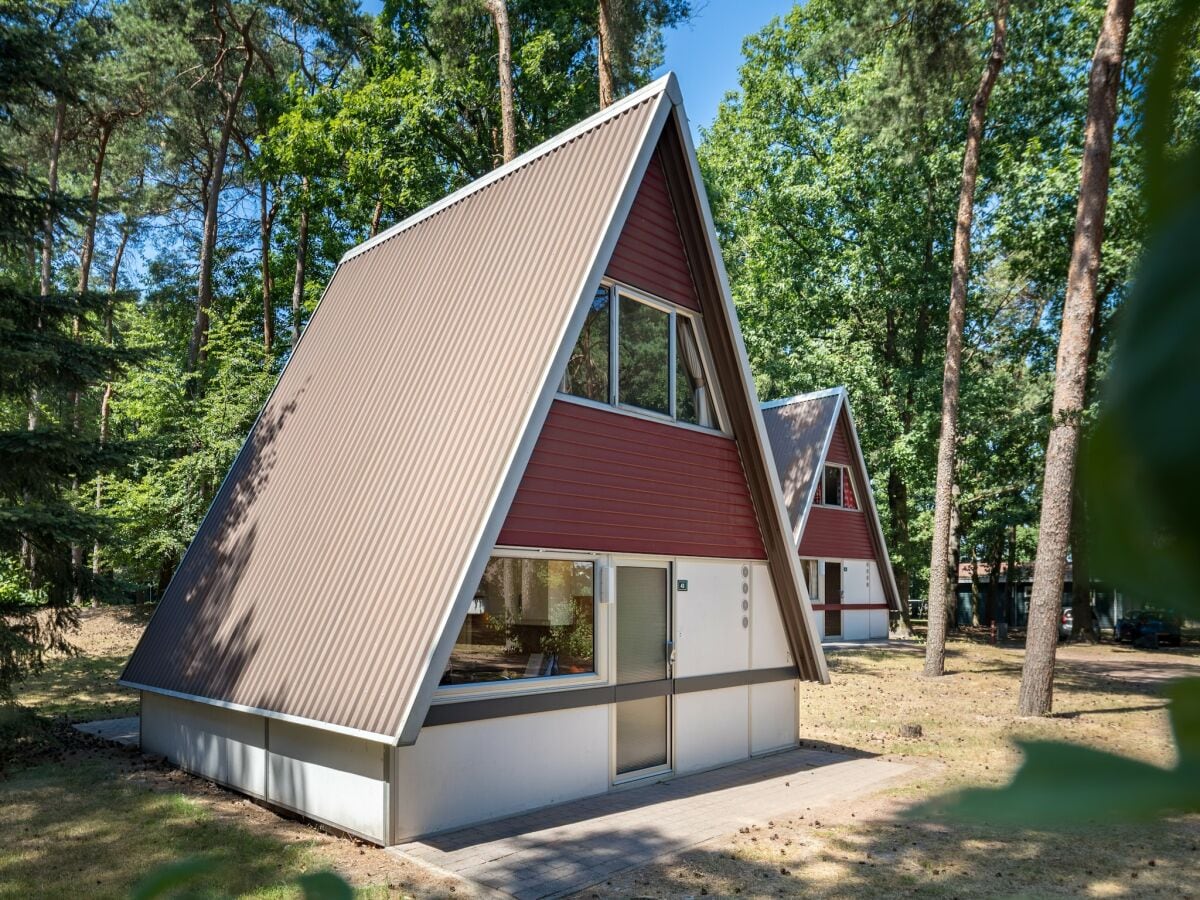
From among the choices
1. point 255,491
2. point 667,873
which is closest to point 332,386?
point 255,491

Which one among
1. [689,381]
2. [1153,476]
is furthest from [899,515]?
[1153,476]

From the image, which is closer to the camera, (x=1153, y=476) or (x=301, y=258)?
(x=1153, y=476)

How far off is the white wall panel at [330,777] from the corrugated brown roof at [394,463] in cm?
41

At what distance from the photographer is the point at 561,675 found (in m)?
8.73

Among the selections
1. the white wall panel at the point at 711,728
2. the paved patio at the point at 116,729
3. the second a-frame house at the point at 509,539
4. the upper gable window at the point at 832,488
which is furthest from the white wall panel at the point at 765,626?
the upper gable window at the point at 832,488

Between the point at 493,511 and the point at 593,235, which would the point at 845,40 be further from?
the point at 493,511

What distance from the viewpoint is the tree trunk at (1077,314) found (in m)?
12.6

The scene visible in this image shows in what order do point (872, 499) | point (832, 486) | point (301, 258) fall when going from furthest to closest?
point (872, 499) → point (832, 486) → point (301, 258)

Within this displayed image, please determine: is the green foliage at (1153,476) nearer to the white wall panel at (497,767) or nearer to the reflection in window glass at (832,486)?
the white wall panel at (497,767)

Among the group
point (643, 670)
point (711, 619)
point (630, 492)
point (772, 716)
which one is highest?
point (630, 492)

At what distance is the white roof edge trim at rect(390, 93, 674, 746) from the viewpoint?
692 centimetres

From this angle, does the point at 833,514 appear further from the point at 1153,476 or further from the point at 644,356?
the point at 1153,476

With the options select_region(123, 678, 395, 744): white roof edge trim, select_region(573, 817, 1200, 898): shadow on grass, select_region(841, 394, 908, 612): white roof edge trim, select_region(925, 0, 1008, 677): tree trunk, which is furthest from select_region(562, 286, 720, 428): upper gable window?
select_region(841, 394, 908, 612): white roof edge trim

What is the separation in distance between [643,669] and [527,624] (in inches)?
70.1
